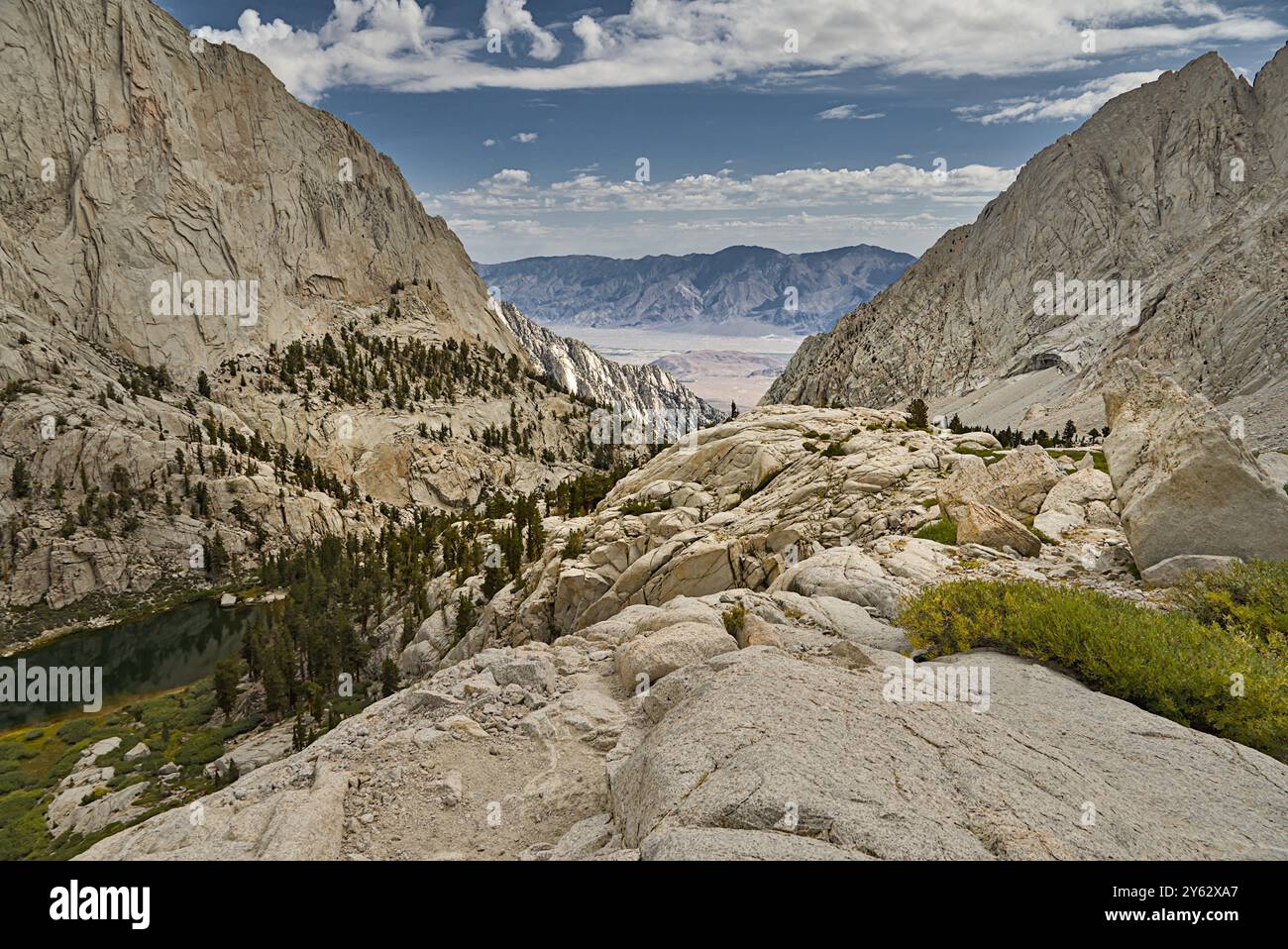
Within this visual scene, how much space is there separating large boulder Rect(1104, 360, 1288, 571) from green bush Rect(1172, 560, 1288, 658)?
1.50m

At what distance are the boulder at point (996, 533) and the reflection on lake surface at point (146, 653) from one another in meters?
71.9

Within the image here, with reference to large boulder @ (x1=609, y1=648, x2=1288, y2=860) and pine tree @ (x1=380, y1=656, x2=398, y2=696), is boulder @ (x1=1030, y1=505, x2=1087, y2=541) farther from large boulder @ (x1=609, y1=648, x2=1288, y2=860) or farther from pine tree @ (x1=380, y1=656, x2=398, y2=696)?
pine tree @ (x1=380, y1=656, x2=398, y2=696)

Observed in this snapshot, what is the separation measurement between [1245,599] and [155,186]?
16047 centimetres

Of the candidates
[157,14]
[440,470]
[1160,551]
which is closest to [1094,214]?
[440,470]

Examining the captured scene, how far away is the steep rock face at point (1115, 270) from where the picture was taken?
8019cm

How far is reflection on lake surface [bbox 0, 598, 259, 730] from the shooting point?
5972 centimetres

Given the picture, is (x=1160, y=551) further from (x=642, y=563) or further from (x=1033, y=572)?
(x=642, y=563)

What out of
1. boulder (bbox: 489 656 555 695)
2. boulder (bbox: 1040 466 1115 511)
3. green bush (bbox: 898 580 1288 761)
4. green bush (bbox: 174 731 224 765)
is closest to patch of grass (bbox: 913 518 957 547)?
boulder (bbox: 1040 466 1115 511)

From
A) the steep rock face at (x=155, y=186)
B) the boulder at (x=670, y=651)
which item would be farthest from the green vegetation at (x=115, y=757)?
the steep rock face at (x=155, y=186)

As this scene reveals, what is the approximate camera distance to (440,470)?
Result: 120188mm

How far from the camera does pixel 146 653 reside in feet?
234

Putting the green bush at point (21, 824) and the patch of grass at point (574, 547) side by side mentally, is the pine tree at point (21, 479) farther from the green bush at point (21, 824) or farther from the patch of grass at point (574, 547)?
the patch of grass at point (574, 547)

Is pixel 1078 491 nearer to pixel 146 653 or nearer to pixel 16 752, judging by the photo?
pixel 16 752
